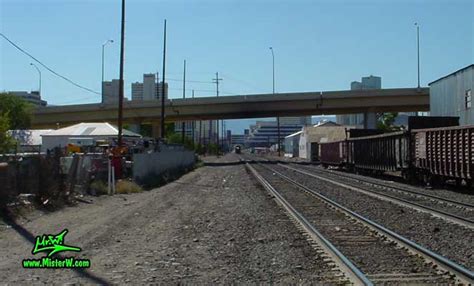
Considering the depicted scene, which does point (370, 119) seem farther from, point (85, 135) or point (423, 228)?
point (423, 228)

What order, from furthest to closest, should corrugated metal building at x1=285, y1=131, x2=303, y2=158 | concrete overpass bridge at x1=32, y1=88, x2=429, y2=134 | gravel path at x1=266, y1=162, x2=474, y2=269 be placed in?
corrugated metal building at x1=285, y1=131, x2=303, y2=158
concrete overpass bridge at x1=32, y1=88, x2=429, y2=134
gravel path at x1=266, y1=162, x2=474, y2=269

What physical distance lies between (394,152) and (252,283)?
29.8 meters

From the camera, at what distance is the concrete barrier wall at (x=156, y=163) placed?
34.6 metres

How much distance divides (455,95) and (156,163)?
22134mm

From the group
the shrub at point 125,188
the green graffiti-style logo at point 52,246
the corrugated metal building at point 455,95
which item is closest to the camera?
the green graffiti-style logo at point 52,246

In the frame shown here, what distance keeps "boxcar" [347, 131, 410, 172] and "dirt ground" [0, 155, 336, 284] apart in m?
15.6

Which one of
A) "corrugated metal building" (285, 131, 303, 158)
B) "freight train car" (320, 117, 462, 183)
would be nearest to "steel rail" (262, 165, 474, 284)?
"freight train car" (320, 117, 462, 183)

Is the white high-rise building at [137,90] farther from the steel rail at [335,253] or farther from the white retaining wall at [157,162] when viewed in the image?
the steel rail at [335,253]

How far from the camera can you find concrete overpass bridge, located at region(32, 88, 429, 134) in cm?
7756

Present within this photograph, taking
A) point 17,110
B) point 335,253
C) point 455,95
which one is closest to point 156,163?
point 455,95

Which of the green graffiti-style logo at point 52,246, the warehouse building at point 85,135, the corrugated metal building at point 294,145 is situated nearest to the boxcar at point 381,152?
the warehouse building at point 85,135

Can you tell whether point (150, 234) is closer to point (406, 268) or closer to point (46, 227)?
point (46, 227)

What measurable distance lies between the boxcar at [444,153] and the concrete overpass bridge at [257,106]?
44.9 meters

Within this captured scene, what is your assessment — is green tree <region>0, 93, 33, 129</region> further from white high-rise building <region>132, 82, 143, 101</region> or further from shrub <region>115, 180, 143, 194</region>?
shrub <region>115, 180, 143, 194</region>
